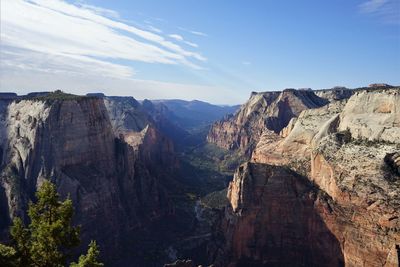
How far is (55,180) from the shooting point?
99500 mm

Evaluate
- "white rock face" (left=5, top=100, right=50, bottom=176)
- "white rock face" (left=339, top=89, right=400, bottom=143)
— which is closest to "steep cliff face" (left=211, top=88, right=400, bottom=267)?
"white rock face" (left=339, top=89, right=400, bottom=143)

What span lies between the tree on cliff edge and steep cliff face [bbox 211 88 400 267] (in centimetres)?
4596

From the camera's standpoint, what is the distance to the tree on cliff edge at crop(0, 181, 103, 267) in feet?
113

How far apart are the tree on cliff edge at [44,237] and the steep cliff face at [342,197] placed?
46.0m

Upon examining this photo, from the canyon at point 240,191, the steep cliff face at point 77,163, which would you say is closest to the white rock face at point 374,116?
the canyon at point 240,191

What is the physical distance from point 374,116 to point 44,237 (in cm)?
7168

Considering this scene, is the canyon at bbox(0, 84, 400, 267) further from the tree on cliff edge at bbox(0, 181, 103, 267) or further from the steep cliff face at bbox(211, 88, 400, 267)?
the tree on cliff edge at bbox(0, 181, 103, 267)

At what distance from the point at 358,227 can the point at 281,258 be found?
53.7 feet

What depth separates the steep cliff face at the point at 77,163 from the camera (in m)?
101

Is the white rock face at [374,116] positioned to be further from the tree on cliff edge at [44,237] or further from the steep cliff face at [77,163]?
the tree on cliff edge at [44,237]

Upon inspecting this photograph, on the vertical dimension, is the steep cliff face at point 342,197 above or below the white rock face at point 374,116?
below

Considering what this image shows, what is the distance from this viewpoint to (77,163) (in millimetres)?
105188

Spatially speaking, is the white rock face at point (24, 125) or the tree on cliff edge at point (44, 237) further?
the white rock face at point (24, 125)

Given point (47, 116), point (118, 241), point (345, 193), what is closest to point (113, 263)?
point (118, 241)
